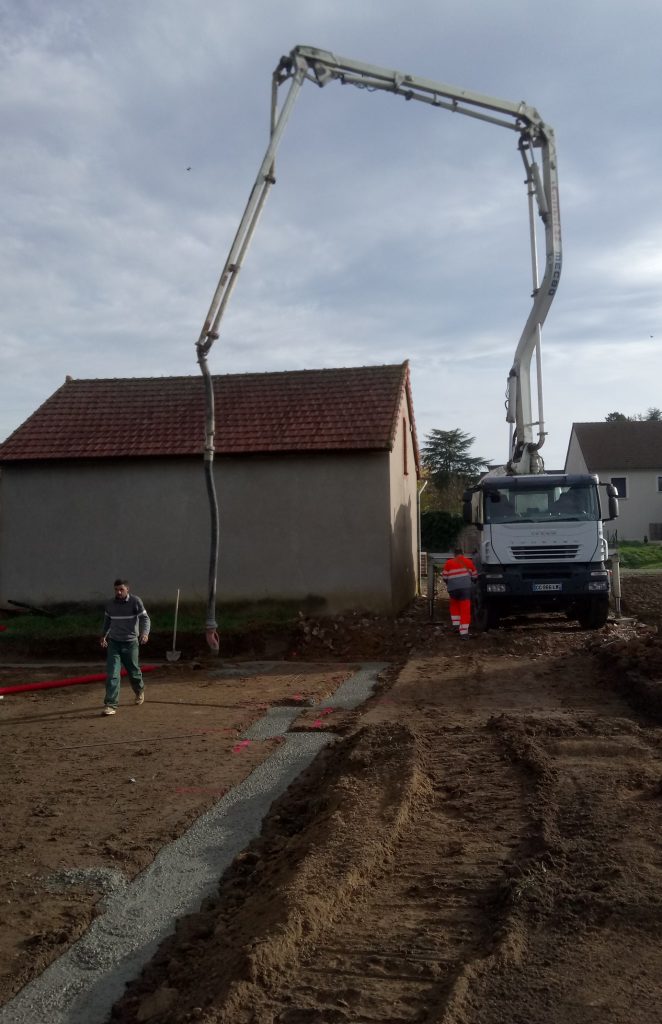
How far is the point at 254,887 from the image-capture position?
17.0ft

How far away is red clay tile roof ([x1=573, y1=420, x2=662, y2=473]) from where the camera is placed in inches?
1916

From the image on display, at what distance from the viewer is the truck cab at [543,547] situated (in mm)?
16172

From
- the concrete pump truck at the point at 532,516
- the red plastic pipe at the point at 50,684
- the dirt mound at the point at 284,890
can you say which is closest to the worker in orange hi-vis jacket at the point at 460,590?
the concrete pump truck at the point at 532,516

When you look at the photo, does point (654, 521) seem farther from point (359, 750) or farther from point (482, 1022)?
point (482, 1022)

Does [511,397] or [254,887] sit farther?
[511,397]

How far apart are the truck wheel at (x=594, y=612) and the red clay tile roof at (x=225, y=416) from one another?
4.96m

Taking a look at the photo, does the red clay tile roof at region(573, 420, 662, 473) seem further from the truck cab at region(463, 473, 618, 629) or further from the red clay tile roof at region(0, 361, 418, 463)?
the truck cab at region(463, 473, 618, 629)

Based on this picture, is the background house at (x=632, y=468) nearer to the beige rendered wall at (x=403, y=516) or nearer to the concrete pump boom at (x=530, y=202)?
the beige rendered wall at (x=403, y=516)

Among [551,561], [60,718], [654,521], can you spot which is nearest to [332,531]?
[551,561]

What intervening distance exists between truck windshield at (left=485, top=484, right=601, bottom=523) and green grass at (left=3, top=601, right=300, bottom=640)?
4514 millimetres

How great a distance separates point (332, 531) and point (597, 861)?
13638mm

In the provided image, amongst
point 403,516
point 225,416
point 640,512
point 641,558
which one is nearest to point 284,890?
point 225,416

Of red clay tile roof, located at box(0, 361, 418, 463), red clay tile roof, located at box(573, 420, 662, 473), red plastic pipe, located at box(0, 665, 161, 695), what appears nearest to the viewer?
red plastic pipe, located at box(0, 665, 161, 695)

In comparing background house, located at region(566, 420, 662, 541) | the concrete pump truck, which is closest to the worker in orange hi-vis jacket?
the concrete pump truck
